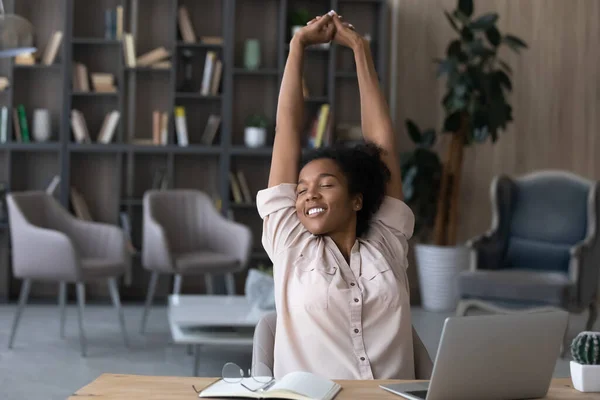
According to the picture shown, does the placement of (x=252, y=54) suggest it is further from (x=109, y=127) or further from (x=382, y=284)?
(x=382, y=284)

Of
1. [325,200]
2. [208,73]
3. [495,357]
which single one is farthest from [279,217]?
[208,73]

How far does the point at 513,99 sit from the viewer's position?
7211 millimetres

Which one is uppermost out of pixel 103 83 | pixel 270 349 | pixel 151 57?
pixel 151 57

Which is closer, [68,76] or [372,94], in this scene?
[372,94]

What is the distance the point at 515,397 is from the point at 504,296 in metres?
3.66

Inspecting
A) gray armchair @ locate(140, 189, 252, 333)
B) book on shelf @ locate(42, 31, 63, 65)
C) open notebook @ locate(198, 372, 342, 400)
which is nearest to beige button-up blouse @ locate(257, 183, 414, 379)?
open notebook @ locate(198, 372, 342, 400)

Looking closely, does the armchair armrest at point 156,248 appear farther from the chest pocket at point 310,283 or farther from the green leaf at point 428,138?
the chest pocket at point 310,283

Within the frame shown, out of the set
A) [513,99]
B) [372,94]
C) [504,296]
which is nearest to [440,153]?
[513,99]

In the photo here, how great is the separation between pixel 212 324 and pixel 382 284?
2.33 m

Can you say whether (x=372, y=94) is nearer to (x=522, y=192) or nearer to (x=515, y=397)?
(x=515, y=397)

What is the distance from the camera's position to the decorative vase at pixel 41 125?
6.59 metres

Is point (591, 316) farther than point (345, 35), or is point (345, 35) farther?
point (591, 316)

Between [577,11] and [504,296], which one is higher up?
[577,11]

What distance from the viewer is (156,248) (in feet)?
18.8
